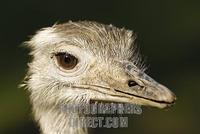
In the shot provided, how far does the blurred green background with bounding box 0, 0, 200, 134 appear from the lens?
8.67m

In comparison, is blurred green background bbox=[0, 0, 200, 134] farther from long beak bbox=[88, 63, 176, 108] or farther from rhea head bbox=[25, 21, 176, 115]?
long beak bbox=[88, 63, 176, 108]

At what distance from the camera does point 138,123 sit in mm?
8594

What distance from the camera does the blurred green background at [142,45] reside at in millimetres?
8672

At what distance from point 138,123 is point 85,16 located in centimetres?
189

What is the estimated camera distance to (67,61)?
514 cm

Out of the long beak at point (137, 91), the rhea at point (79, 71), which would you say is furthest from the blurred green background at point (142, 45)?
the long beak at point (137, 91)

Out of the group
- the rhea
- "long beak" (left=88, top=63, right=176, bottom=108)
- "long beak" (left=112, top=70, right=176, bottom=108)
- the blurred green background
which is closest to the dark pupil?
the rhea

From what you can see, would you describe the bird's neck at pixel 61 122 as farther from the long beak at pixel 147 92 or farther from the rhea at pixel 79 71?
the long beak at pixel 147 92

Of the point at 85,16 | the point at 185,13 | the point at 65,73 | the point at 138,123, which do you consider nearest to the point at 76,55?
the point at 65,73

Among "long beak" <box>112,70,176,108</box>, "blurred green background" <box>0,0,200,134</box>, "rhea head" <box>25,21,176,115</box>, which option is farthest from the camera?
"blurred green background" <box>0,0,200,134</box>

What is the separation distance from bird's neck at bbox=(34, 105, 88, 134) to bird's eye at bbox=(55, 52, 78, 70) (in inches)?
11.0

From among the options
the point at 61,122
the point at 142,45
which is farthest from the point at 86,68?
the point at 142,45

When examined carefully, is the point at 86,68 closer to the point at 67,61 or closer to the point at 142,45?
the point at 67,61

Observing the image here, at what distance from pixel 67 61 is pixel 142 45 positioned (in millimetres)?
4561
